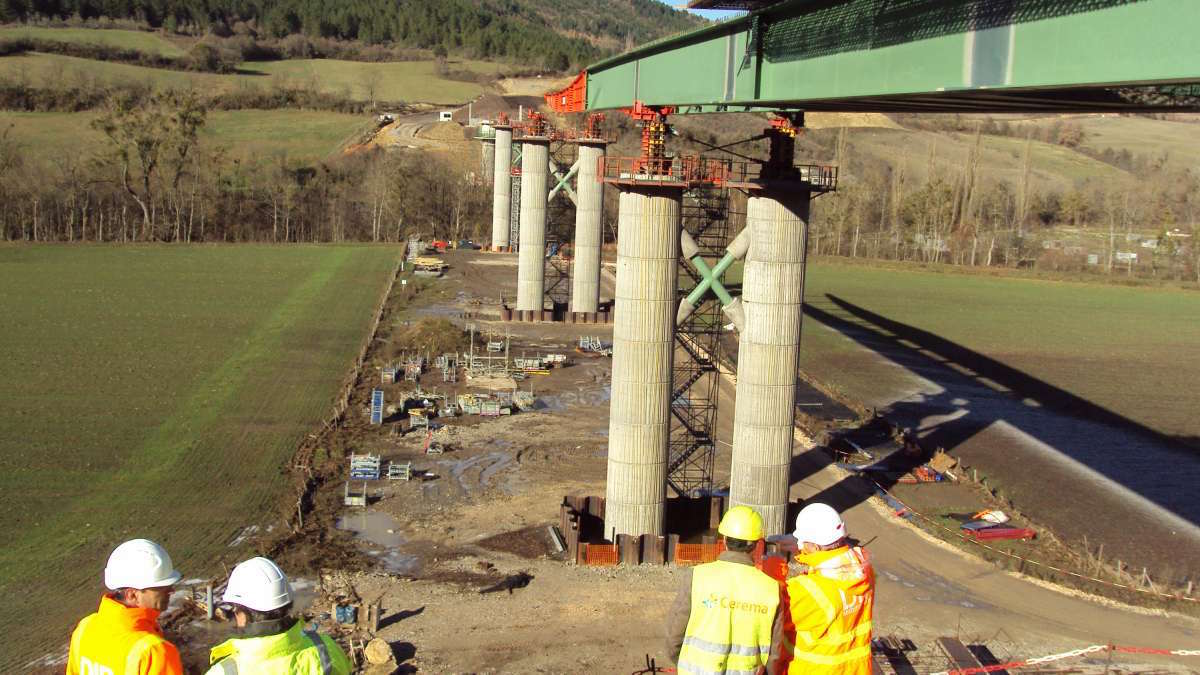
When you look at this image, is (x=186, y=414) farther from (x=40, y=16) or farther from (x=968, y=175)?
(x=40, y=16)

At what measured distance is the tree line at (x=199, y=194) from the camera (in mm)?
84000

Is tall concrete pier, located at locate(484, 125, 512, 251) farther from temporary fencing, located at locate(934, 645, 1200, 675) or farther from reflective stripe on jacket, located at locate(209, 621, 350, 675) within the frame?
reflective stripe on jacket, located at locate(209, 621, 350, 675)

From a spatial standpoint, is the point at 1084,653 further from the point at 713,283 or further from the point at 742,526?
the point at 742,526

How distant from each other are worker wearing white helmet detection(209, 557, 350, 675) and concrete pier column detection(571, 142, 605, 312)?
46.7m

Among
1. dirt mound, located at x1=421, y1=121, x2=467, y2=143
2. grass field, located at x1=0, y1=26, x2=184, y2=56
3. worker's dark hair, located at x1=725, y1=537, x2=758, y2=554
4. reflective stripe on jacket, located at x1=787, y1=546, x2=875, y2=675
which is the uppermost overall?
grass field, located at x1=0, y1=26, x2=184, y2=56

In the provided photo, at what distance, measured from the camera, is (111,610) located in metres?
7.16

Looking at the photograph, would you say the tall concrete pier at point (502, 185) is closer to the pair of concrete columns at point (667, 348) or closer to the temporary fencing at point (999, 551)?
the temporary fencing at point (999, 551)

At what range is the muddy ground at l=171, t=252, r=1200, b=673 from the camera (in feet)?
65.1

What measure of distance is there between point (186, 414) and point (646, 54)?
16.3m

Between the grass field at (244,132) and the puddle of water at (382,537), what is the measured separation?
77833mm

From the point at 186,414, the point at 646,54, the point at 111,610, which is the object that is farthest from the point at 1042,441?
the point at 111,610

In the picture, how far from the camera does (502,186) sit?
7181 centimetres

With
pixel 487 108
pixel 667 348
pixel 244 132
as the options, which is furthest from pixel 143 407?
pixel 487 108

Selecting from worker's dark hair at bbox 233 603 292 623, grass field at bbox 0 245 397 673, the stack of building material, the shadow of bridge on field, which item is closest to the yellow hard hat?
worker's dark hair at bbox 233 603 292 623
